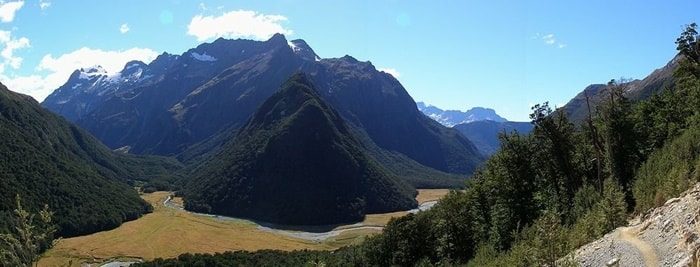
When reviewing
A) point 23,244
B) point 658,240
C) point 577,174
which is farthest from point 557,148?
point 23,244

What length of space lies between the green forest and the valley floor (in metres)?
3.51

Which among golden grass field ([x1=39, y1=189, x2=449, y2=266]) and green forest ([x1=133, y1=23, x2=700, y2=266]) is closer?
green forest ([x1=133, y1=23, x2=700, y2=266])

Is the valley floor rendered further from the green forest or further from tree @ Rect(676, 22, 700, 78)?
tree @ Rect(676, 22, 700, 78)

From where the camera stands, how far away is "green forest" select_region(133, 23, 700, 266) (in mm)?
35938

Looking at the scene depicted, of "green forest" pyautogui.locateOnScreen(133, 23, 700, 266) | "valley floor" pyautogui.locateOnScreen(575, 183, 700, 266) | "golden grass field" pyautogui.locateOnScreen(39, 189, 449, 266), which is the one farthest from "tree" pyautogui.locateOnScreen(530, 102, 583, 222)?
"golden grass field" pyautogui.locateOnScreen(39, 189, 449, 266)

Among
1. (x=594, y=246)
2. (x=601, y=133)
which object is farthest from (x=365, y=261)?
(x=594, y=246)

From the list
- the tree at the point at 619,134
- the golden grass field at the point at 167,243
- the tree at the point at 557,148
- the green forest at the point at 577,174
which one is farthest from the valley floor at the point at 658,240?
the golden grass field at the point at 167,243

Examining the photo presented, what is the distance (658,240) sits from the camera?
2467cm

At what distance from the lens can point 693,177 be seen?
29406mm

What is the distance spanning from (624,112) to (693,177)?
2916 cm

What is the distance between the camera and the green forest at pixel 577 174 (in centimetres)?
3594

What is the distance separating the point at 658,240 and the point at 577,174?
123 ft

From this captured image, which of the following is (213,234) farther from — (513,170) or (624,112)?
(624,112)

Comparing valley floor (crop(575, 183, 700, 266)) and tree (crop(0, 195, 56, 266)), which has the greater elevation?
tree (crop(0, 195, 56, 266))
